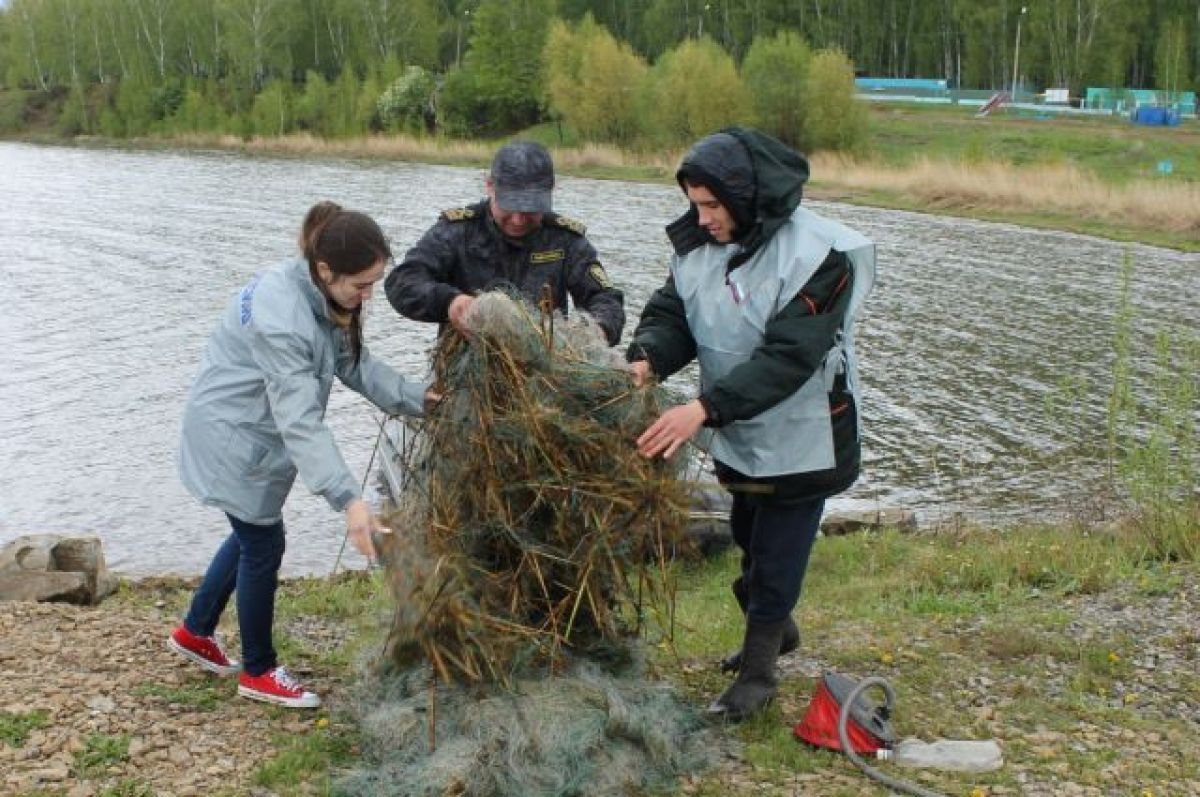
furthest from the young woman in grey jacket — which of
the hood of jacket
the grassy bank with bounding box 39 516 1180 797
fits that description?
the hood of jacket

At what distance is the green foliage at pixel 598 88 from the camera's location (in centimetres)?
6531

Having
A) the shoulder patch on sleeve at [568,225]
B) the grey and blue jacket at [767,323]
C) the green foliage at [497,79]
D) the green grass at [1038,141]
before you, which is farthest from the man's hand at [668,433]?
the green foliage at [497,79]

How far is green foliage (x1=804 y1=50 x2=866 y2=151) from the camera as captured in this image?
5566 centimetres

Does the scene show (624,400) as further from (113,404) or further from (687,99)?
(687,99)

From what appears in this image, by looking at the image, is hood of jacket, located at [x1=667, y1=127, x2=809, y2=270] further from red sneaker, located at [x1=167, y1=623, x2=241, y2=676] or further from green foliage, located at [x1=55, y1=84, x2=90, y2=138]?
green foliage, located at [x1=55, y1=84, x2=90, y2=138]

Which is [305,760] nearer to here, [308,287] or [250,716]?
[250,716]

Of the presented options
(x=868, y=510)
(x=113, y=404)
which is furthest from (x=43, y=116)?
(x=868, y=510)

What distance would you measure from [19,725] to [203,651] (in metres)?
0.96

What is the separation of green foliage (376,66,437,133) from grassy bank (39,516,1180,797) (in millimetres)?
71540

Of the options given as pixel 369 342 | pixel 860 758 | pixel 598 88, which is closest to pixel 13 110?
pixel 598 88

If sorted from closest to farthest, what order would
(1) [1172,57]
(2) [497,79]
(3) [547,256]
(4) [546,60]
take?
(3) [547,256], (1) [1172,57], (4) [546,60], (2) [497,79]

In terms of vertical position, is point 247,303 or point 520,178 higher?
point 520,178

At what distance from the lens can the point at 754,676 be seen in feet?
18.9

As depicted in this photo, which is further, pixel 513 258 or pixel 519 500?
pixel 513 258
